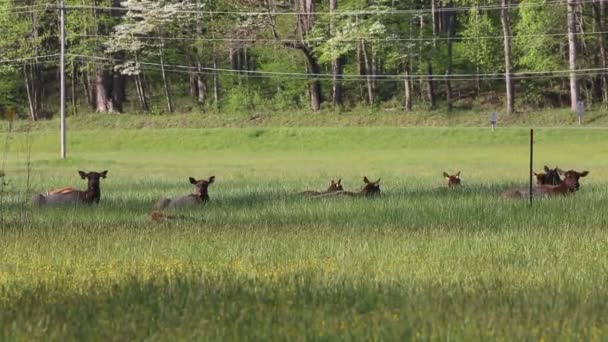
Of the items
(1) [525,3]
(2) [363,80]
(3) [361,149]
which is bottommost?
(3) [361,149]

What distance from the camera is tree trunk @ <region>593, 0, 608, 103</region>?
2554 inches

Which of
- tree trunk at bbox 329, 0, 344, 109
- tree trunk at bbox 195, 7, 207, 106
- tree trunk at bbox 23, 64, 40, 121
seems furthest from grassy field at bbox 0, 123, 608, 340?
tree trunk at bbox 195, 7, 207, 106

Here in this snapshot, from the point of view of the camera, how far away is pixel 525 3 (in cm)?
6606

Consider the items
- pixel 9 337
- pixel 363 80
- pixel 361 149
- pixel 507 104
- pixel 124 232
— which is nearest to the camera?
pixel 9 337

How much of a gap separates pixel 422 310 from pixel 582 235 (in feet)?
21.0

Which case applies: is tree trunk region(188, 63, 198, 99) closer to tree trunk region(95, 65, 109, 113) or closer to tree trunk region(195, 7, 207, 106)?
tree trunk region(195, 7, 207, 106)

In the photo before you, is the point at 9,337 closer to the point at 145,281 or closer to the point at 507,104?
the point at 145,281

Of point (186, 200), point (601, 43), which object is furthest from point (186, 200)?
point (601, 43)

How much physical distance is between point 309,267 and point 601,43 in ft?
194

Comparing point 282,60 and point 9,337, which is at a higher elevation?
point 282,60

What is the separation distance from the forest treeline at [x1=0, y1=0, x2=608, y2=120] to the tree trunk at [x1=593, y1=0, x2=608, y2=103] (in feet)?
0.45

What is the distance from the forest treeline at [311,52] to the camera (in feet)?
218

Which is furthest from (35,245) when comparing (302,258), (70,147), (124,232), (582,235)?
(70,147)

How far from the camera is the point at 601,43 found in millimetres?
65125
